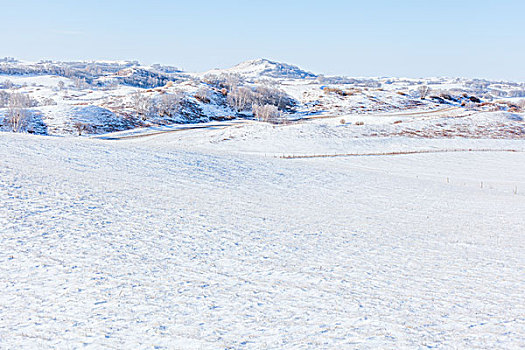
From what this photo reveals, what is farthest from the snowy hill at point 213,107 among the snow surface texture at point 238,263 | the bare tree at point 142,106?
the snow surface texture at point 238,263

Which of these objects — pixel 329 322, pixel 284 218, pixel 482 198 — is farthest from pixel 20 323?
pixel 482 198

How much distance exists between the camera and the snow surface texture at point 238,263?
7039 millimetres

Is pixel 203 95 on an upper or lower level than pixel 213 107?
upper

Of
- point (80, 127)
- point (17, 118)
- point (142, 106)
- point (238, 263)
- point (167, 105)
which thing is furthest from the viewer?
point (167, 105)

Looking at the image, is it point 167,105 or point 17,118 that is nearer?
point 17,118

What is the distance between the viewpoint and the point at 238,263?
400 inches

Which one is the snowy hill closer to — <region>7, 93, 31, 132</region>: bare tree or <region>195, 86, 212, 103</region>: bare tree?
<region>195, 86, 212, 103</region>: bare tree

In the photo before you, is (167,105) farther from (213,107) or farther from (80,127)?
(80,127)

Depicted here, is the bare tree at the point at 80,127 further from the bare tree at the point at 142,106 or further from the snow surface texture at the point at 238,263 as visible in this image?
the snow surface texture at the point at 238,263

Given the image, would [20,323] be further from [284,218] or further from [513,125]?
[513,125]

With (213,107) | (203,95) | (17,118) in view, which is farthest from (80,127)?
(203,95)

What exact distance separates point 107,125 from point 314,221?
199 ft

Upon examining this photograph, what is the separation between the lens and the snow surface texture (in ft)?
23.1

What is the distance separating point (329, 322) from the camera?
24.5 ft
